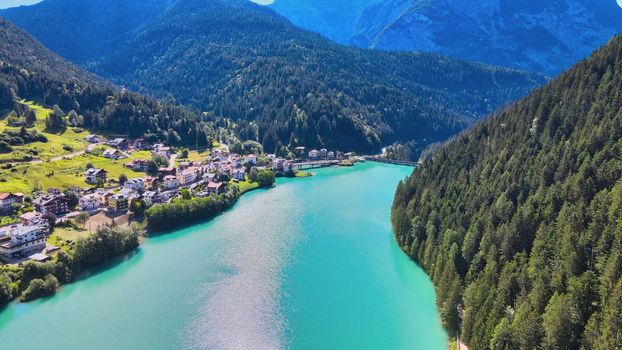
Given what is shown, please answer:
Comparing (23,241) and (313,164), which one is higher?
(313,164)

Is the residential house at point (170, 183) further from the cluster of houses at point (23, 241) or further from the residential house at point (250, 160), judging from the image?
the cluster of houses at point (23, 241)

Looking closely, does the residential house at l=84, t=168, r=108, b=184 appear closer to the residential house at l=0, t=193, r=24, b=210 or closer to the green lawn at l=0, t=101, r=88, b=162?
the green lawn at l=0, t=101, r=88, b=162

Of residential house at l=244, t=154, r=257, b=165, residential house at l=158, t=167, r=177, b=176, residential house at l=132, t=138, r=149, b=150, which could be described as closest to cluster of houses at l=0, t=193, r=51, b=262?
residential house at l=158, t=167, r=177, b=176

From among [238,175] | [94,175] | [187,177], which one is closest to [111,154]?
[94,175]

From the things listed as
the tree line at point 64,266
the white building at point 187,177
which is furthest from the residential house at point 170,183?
the tree line at point 64,266

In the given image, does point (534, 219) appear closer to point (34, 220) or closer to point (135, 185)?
point (34, 220)

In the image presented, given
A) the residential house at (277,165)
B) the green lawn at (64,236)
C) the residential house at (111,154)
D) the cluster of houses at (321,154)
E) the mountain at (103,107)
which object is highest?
the mountain at (103,107)
